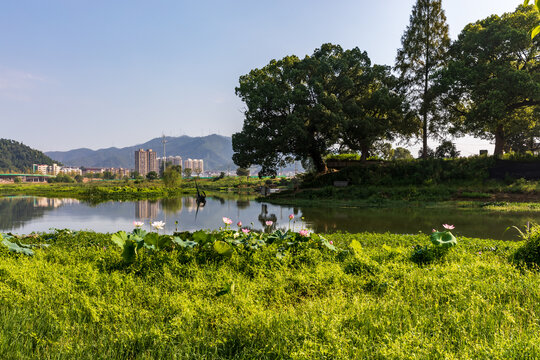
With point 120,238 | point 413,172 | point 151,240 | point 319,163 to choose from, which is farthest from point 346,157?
point 120,238

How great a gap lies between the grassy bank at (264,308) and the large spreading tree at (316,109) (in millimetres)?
18891

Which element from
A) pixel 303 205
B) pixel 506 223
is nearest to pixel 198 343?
pixel 506 223

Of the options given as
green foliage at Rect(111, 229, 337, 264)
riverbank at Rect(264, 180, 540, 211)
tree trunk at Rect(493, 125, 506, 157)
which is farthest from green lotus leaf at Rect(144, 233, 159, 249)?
tree trunk at Rect(493, 125, 506, 157)

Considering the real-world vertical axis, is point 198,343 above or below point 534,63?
below

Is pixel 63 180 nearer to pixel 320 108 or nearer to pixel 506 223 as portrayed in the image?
pixel 320 108

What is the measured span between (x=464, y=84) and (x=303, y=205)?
1603 cm

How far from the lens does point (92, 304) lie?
127 inches

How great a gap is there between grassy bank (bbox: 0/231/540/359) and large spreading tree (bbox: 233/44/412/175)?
18.9 meters

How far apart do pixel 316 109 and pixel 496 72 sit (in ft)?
42.9

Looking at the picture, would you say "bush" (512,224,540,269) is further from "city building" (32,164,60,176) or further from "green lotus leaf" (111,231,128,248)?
"city building" (32,164,60,176)

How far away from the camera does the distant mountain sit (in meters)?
150

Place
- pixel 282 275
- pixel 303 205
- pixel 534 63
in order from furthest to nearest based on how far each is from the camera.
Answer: pixel 534 63, pixel 303 205, pixel 282 275

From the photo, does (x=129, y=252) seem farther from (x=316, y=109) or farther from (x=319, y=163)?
(x=319, y=163)

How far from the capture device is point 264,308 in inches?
128
